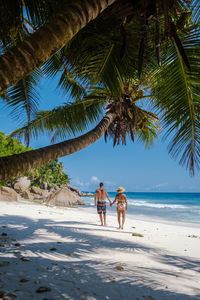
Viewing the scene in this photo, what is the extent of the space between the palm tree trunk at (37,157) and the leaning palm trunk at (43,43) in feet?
2.95

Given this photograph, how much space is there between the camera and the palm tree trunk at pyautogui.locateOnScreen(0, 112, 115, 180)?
6.88ft

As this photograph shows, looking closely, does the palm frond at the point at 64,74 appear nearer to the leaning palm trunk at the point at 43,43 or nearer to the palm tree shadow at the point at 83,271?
the leaning palm trunk at the point at 43,43

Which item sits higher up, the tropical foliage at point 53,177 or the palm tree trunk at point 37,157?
the tropical foliage at point 53,177

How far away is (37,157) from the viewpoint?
2445 mm

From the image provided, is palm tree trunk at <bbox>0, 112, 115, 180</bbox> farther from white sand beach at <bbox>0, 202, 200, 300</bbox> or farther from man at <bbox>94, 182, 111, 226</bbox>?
man at <bbox>94, 182, 111, 226</bbox>

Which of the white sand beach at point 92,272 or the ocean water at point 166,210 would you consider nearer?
the white sand beach at point 92,272

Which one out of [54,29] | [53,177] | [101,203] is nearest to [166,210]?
[101,203]

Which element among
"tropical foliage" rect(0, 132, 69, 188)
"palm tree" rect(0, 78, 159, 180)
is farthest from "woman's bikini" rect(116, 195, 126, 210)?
"tropical foliage" rect(0, 132, 69, 188)

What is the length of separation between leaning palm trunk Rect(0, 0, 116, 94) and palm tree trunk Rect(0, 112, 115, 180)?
2.95ft

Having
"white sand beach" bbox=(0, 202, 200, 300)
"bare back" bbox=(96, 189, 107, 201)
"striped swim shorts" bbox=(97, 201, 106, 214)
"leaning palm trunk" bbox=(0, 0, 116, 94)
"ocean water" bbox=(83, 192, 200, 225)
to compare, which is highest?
"leaning palm trunk" bbox=(0, 0, 116, 94)

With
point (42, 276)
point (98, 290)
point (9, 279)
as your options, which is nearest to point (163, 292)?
point (98, 290)

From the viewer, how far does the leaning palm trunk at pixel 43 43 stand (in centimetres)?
146

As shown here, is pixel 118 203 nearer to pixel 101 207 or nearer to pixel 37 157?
pixel 101 207

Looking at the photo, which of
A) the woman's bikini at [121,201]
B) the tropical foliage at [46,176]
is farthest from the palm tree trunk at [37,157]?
the tropical foliage at [46,176]
